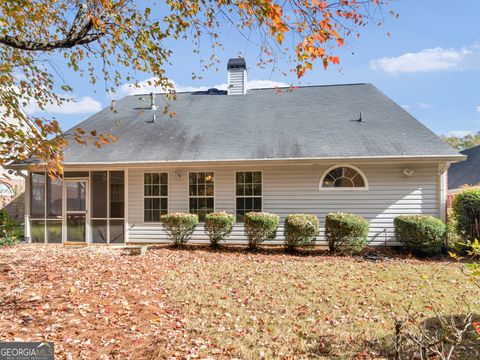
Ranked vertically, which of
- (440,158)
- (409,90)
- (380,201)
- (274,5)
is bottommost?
(380,201)

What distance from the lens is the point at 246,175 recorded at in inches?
441

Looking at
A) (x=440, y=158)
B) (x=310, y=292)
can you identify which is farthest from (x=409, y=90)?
(x=310, y=292)

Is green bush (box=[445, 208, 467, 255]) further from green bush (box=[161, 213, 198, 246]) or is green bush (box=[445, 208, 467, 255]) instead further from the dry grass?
green bush (box=[161, 213, 198, 246])

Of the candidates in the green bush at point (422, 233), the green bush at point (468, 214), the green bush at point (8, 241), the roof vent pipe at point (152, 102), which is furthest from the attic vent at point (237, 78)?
the green bush at point (8, 241)

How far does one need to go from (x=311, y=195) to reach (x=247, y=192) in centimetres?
201

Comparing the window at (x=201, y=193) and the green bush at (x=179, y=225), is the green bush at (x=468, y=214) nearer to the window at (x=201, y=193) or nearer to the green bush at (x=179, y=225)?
the window at (x=201, y=193)

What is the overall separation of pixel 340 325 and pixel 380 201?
6.76 m

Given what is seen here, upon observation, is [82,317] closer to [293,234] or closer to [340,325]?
[340,325]

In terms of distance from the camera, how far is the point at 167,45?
704 cm

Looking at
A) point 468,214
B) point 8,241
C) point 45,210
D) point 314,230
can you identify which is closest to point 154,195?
point 45,210

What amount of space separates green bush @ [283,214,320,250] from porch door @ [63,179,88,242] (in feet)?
21.9

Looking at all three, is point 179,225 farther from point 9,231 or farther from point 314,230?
point 9,231

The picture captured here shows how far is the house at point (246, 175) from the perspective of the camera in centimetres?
1048

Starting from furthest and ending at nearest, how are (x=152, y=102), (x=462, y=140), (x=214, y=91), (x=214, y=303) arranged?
(x=462, y=140) → (x=214, y=91) → (x=152, y=102) → (x=214, y=303)
